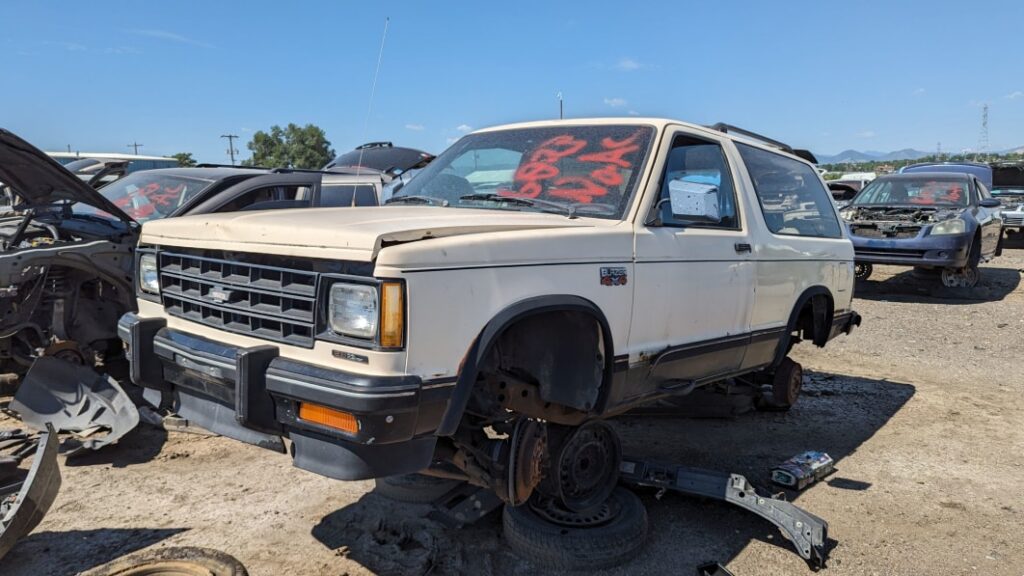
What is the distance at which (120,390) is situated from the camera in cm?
466

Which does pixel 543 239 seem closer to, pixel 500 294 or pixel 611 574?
pixel 500 294

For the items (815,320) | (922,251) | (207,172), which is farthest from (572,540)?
(922,251)

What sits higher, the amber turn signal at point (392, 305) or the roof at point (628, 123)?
the roof at point (628, 123)

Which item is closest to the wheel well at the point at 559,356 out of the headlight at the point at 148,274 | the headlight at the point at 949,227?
the headlight at the point at 148,274

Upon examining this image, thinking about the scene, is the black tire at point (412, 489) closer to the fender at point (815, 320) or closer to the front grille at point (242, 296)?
the front grille at point (242, 296)

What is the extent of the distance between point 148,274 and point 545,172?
6.65ft

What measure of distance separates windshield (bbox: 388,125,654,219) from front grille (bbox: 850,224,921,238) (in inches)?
322

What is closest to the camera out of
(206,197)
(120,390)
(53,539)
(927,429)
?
(53,539)

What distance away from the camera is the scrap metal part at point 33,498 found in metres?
2.99

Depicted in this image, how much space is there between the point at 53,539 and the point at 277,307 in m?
1.93

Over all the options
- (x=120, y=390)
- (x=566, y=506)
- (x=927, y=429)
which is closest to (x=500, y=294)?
(x=566, y=506)

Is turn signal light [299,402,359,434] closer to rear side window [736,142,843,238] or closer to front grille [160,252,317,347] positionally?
front grille [160,252,317,347]

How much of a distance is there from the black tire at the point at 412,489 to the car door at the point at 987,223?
10031 millimetres

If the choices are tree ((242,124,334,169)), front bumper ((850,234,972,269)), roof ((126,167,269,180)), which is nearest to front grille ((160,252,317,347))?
roof ((126,167,269,180))
